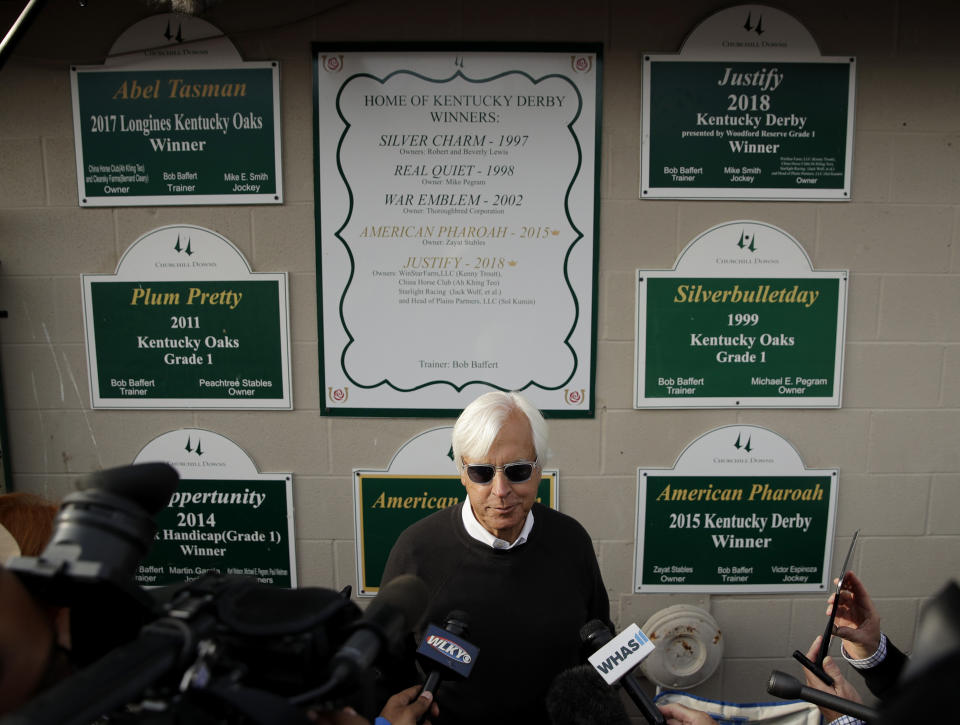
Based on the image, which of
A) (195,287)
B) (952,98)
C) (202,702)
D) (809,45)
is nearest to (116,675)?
(202,702)

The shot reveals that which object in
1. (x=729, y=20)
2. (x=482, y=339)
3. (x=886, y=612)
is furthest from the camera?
Result: (x=886, y=612)

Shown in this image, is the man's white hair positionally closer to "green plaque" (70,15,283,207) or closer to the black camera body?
the black camera body

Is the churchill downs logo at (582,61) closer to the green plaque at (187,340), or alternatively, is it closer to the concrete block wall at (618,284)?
the concrete block wall at (618,284)

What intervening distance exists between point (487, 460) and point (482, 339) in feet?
2.31

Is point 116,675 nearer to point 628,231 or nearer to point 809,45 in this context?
point 628,231

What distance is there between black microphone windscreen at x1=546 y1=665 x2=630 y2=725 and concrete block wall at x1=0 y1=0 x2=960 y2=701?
3.20ft

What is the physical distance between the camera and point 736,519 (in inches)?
84.1

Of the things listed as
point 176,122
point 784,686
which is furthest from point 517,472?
point 176,122

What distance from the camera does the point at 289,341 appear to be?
2.08m

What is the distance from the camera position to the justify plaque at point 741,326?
203cm

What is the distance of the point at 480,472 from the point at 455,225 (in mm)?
1030

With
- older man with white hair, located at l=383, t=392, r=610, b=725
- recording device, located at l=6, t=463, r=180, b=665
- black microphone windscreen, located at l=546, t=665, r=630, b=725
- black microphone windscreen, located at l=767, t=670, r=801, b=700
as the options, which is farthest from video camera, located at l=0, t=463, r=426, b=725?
black microphone windscreen, located at l=767, t=670, r=801, b=700

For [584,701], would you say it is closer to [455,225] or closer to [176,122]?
[455,225]

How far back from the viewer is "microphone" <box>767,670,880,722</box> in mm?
1019
